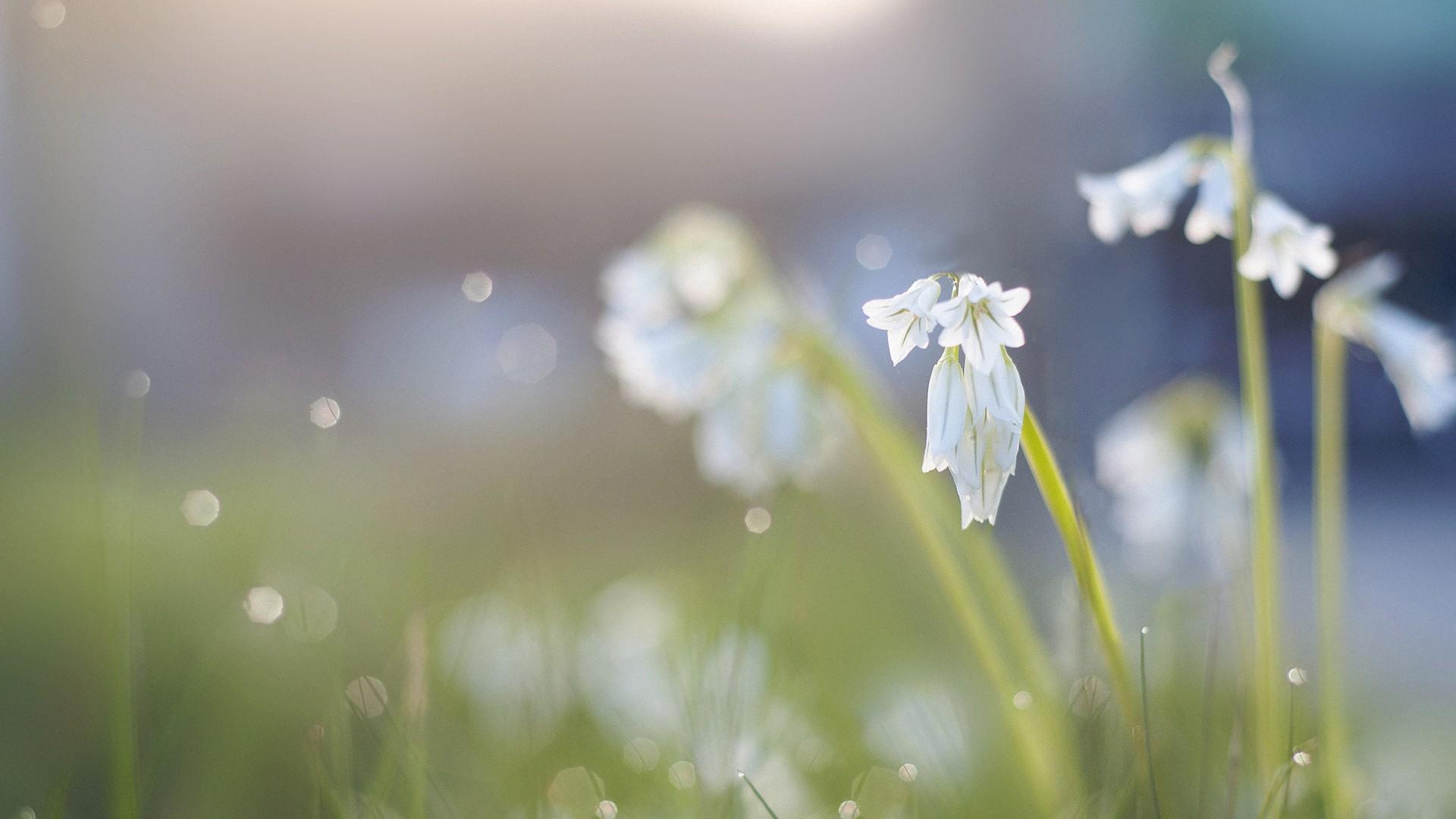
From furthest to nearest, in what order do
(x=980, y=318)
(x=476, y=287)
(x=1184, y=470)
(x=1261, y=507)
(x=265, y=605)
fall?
(x=1184, y=470)
(x=265, y=605)
(x=476, y=287)
(x=1261, y=507)
(x=980, y=318)

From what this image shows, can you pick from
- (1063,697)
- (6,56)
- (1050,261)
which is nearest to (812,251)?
(1050,261)

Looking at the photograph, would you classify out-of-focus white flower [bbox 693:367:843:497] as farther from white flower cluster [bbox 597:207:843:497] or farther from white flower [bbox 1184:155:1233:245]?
white flower [bbox 1184:155:1233:245]

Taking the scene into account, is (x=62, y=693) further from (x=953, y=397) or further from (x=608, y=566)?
(x=953, y=397)

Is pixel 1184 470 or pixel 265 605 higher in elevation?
pixel 1184 470

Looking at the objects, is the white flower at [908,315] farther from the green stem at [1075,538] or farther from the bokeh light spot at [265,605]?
the bokeh light spot at [265,605]

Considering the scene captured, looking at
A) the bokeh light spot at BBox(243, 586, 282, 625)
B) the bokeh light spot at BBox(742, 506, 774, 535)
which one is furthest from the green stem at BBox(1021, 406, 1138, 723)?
the bokeh light spot at BBox(243, 586, 282, 625)

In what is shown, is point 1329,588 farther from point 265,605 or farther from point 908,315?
point 265,605

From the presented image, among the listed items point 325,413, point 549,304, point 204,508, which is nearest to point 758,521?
point 325,413

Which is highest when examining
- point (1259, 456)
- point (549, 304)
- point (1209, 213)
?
point (549, 304)
